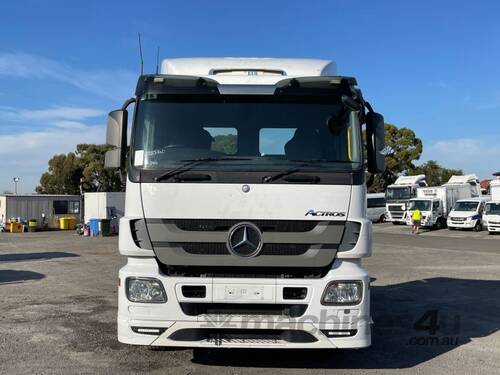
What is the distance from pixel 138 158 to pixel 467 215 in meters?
36.7

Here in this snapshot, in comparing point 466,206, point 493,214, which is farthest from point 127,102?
point 466,206

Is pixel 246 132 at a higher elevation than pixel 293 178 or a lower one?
higher

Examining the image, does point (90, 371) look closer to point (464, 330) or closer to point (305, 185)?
point (305, 185)

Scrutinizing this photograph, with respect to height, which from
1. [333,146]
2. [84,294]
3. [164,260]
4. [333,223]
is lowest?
[84,294]

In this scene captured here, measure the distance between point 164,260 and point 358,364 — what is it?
2.52 m

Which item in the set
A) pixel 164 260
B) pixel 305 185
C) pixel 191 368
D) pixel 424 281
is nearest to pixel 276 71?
pixel 305 185

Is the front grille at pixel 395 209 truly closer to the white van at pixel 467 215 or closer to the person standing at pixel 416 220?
the white van at pixel 467 215

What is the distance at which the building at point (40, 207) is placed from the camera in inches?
1777

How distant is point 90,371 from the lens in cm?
574

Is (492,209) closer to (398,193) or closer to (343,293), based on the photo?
(398,193)

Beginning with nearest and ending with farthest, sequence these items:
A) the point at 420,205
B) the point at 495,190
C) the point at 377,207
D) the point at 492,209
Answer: the point at 492,209 < the point at 495,190 < the point at 420,205 < the point at 377,207

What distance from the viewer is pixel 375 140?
584 cm

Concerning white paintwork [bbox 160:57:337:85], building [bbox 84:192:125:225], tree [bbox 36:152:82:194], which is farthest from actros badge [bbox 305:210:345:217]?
tree [bbox 36:152:82:194]

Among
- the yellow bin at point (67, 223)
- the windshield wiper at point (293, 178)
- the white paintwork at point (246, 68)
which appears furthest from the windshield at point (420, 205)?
the windshield wiper at point (293, 178)
